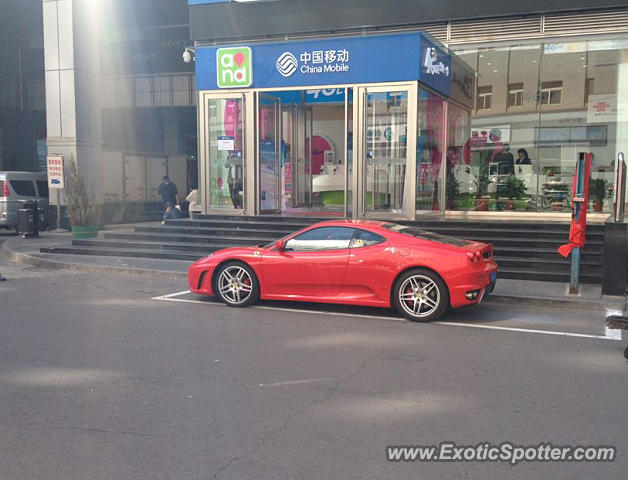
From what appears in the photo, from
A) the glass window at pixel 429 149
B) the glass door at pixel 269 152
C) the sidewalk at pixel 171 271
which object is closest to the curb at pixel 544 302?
the sidewalk at pixel 171 271

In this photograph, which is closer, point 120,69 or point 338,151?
point 338,151

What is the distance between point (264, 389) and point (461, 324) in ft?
12.4

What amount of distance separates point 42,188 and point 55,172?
2289 millimetres

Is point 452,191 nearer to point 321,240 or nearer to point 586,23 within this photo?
point 586,23

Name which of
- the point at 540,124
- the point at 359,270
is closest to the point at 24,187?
the point at 540,124

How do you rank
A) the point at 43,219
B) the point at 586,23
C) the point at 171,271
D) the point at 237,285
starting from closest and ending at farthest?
the point at 237,285 → the point at 171,271 → the point at 586,23 → the point at 43,219

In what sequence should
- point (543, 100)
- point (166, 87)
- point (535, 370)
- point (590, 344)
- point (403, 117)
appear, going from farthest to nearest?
1. point (166, 87)
2. point (543, 100)
3. point (403, 117)
4. point (590, 344)
5. point (535, 370)

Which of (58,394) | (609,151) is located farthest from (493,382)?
(609,151)

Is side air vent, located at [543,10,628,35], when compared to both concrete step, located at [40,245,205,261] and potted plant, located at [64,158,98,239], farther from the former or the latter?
potted plant, located at [64,158,98,239]

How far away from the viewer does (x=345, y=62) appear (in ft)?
49.3

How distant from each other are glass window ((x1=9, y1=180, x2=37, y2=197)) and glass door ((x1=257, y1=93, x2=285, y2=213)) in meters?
10.1

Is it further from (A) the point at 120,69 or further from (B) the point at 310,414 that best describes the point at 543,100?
(A) the point at 120,69

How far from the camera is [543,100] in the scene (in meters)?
17.0

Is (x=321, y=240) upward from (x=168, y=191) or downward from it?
downward
